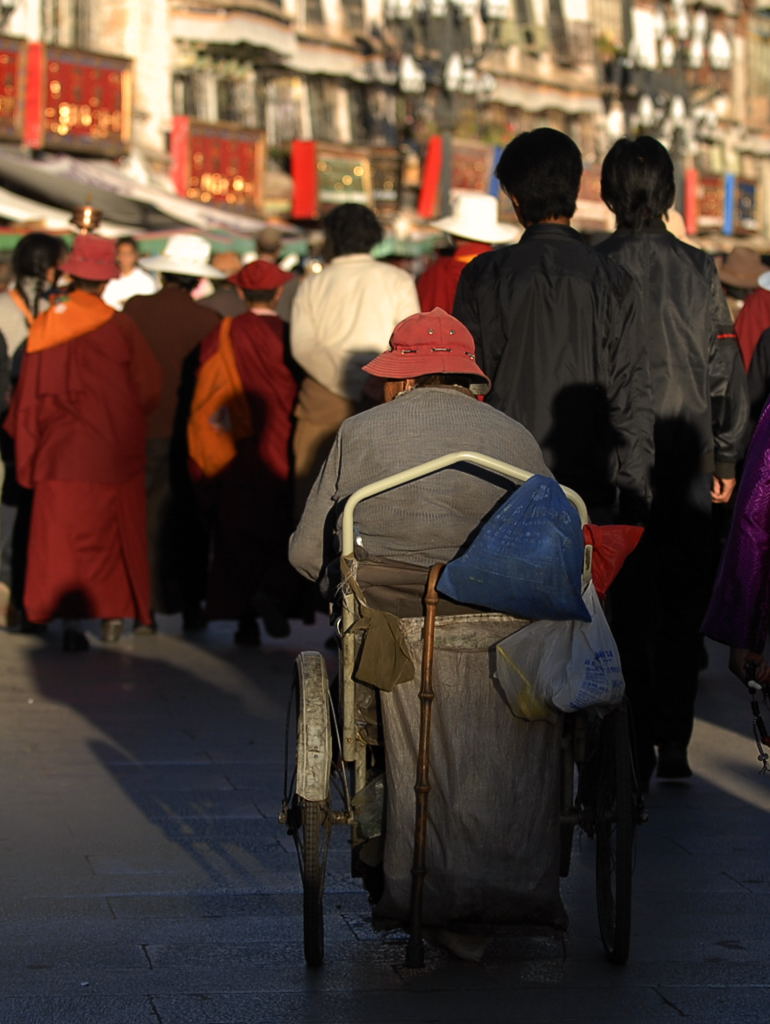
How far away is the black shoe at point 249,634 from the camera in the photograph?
1228cm

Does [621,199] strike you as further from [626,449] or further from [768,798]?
[768,798]

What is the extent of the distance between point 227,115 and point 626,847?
1531 inches

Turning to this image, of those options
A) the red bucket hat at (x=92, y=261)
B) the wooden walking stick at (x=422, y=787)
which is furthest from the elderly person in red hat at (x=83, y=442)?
the wooden walking stick at (x=422, y=787)

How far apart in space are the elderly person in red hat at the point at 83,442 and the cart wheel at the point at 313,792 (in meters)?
6.08

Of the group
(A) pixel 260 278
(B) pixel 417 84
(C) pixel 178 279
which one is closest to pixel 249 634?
(A) pixel 260 278

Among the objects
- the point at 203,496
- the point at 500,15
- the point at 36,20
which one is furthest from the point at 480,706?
the point at 500,15

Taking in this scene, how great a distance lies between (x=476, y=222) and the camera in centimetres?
1194

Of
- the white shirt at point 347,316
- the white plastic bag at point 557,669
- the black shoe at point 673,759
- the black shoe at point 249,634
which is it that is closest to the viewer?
the white plastic bag at point 557,669

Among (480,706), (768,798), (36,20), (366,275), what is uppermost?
(36,20)

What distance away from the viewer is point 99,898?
253 inches

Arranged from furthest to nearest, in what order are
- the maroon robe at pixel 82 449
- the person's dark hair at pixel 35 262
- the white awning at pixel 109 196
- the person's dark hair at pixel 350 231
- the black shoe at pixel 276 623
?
the white awning at pixel 109 196
the person's dark hair at pixel 35 262
the black shoe at pixel 276 623
the maroon robe at pixel 82 449
the person's dark hair at pixel 350 231

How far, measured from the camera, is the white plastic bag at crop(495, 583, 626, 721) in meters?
5.51

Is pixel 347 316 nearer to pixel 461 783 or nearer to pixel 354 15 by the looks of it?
pixel 461 783

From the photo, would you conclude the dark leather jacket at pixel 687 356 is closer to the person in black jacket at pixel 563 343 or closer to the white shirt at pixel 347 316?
the person in black jacket at pixel 563 343
